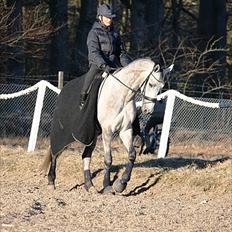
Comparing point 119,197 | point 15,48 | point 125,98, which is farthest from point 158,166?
point 15,48

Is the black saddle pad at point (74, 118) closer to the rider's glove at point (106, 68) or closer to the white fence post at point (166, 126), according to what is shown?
the rider's glove at point (106, 68)

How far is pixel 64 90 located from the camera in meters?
11.8

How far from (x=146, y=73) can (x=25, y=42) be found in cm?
1507

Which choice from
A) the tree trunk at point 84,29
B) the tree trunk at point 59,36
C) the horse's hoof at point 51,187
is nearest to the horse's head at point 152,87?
the horse's hoof at point 51,187

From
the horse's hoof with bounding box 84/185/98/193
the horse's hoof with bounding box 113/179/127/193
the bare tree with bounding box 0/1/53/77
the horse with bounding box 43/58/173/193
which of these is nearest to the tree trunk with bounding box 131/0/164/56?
the bare tree with bounding box 0/1/53/77

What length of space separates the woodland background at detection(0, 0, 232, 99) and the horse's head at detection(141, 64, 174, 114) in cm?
1277

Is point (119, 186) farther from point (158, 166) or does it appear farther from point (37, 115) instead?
point (37, 115)

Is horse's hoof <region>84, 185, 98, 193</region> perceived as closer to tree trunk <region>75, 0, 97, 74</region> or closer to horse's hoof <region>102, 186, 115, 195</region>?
horse's hoof <region>102, 186, 115, 195</region>

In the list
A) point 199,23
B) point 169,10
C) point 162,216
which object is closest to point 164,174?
point 162,216

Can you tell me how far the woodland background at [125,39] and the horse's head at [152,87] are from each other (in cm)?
1277

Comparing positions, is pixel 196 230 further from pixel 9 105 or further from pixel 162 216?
pixel 9 105

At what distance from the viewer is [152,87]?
10.4 m

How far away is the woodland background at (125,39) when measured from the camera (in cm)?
2400

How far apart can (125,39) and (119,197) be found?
20.4 metres
